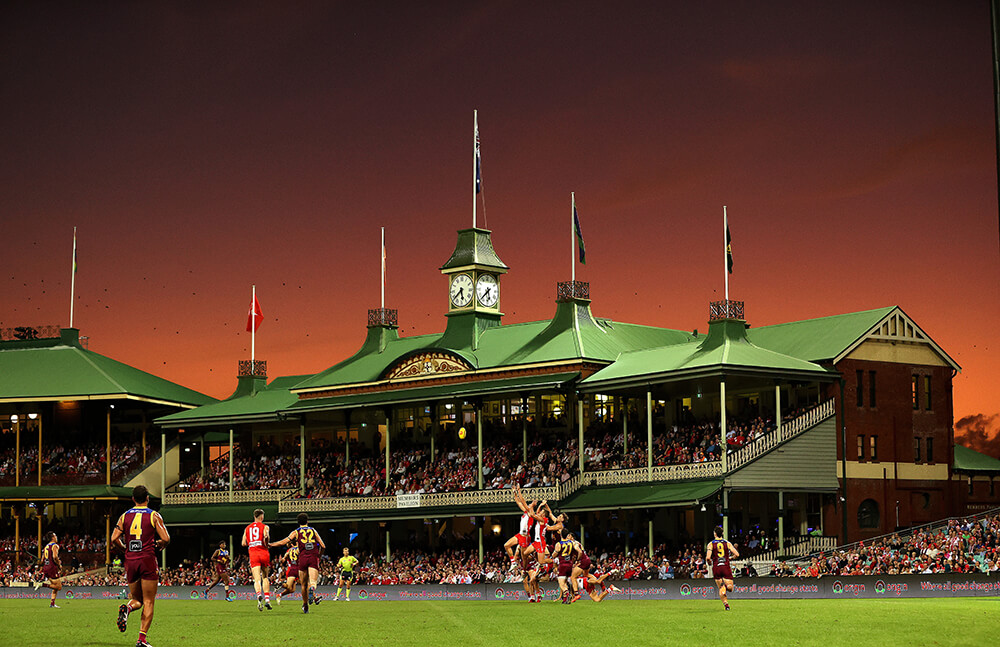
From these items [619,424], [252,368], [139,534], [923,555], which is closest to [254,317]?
[252,368]

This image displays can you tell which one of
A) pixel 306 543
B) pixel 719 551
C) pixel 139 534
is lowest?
pixel 719 551

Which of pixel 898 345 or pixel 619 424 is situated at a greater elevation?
pixel 898 345

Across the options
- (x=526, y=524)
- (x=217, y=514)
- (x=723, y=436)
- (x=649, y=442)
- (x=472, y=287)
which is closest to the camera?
(x=526, y=524)

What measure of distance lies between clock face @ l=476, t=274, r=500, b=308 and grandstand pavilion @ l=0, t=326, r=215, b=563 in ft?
61.7

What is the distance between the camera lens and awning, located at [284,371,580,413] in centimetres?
6100

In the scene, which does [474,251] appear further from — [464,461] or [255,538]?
[255,538]

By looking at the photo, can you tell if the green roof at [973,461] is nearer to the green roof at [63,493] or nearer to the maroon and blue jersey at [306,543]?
the maroon and blue jersey at [306,543]

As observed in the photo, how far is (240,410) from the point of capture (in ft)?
244

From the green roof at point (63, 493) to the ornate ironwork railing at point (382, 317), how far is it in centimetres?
1490

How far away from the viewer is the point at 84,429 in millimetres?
80500

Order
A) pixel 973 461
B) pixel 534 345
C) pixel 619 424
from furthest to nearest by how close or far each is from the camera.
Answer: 1. pixel 973 461
2. pixel 534 345
3. pixel 619 424

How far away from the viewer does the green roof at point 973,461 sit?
2584 inches

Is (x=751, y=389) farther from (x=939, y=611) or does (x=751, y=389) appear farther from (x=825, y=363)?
(x=939, y=611)

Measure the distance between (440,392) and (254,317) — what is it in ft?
53.2
